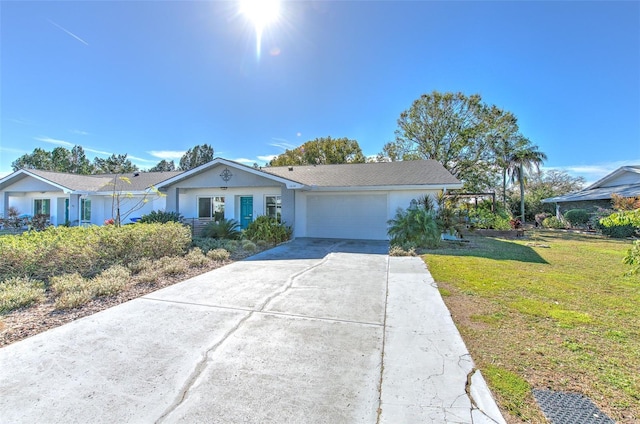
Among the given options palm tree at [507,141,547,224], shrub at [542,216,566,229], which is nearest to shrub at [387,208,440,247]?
shrub at [542,216,566,229]

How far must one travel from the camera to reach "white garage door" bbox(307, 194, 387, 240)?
13.6 metres

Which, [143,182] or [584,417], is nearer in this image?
[584,417]

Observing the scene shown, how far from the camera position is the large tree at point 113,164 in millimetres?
47875

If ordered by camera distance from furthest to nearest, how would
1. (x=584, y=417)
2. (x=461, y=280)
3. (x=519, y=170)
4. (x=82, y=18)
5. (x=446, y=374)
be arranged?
(x=519, y=170) < (x=82, y=18) < (x=461, y=280) < (x=446, y=374) < (x=584, y=417)

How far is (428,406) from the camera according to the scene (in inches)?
91.9

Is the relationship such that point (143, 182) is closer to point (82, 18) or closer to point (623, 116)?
point (82, 18)

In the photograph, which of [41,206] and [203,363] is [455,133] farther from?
[41,206]

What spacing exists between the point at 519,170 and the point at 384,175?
2494cm

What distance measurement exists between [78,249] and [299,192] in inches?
369

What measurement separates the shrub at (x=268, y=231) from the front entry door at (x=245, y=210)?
259cm

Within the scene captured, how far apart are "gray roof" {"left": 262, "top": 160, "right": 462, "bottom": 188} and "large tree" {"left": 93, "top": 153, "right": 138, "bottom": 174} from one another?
4406 centimetres

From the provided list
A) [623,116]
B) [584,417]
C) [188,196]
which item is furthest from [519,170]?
[584,417]

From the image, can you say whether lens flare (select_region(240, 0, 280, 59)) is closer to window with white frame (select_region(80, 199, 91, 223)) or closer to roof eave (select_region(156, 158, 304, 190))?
roof eave (select_region(156, 158, 304, 190))

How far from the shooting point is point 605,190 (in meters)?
22.0
